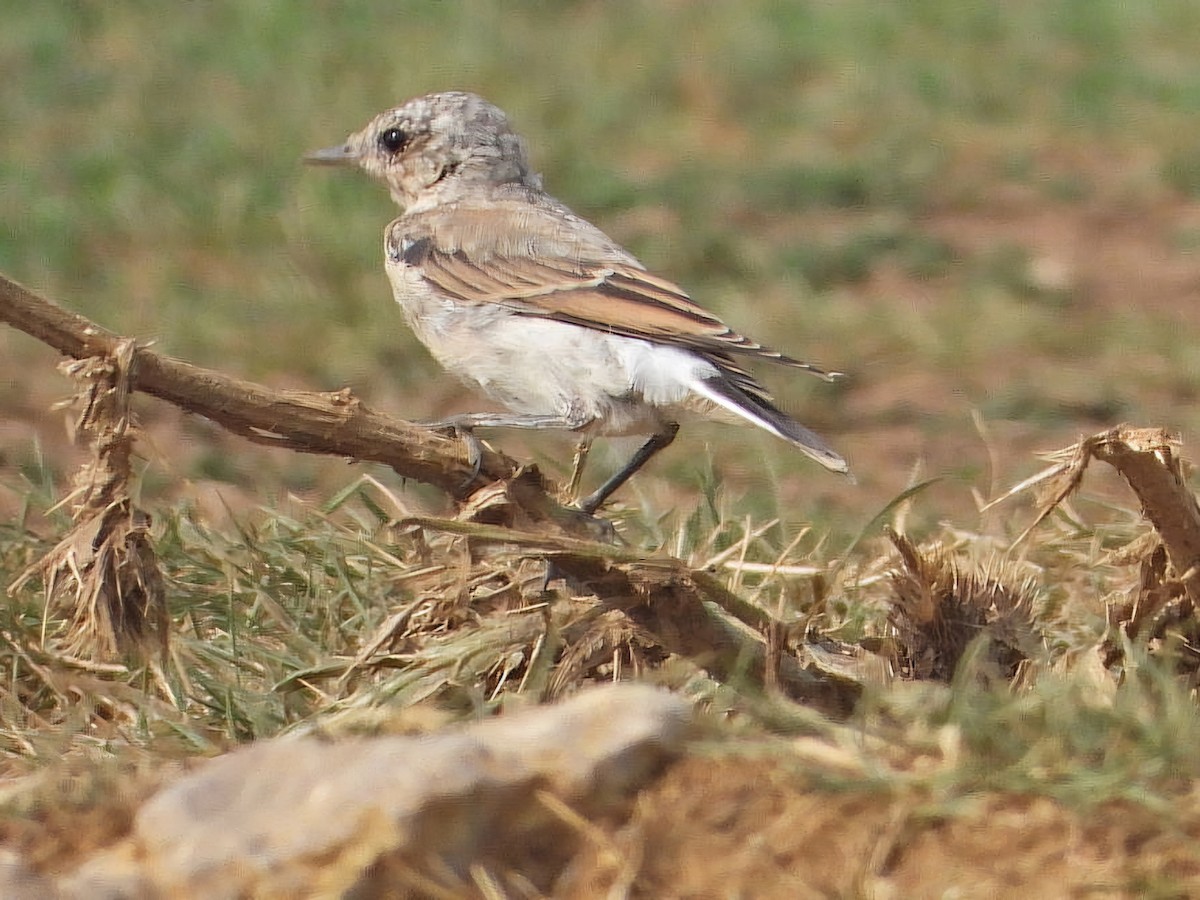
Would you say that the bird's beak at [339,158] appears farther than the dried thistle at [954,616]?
Yes

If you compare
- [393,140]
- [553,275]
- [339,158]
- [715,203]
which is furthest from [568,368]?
[715,203]

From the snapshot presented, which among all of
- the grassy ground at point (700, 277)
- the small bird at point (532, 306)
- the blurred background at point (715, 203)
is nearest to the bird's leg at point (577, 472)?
the small bird at point (532, 306)

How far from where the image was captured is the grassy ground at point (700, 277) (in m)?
3.83

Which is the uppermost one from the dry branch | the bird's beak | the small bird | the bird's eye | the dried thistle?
the bird's eye

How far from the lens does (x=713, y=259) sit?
941cm

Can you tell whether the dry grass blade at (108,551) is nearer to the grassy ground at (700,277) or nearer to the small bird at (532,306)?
the grassy ground at (700,277)

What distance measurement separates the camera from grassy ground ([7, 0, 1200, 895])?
3826 mm

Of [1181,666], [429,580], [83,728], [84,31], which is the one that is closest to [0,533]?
[83,728]

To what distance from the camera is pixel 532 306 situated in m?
5.01

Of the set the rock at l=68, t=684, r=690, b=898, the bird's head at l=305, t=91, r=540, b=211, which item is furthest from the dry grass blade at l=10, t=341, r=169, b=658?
the bird's head at l=305, t=91, r=540, b=211

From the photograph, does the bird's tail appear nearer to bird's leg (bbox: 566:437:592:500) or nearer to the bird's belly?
the bird's belly

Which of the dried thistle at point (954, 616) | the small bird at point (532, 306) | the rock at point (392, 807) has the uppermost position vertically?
the small bird at point (532, 306)

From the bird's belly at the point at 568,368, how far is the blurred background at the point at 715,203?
22.2 inches

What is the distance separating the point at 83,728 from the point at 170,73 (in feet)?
Answer: 27.5
